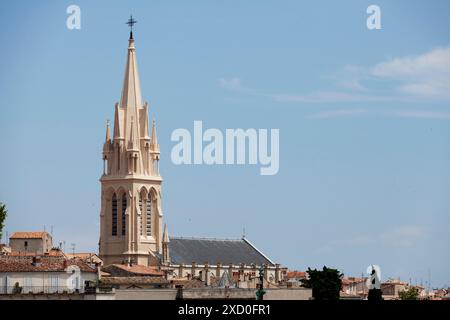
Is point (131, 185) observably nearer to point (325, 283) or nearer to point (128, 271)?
point (128, 271)

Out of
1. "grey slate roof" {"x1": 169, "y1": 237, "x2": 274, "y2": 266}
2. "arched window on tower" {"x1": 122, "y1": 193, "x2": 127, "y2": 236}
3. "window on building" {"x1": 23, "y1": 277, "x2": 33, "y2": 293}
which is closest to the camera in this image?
"window on building" {"x1": 23, "y1": 277, "x2": 33, "y2": 293}

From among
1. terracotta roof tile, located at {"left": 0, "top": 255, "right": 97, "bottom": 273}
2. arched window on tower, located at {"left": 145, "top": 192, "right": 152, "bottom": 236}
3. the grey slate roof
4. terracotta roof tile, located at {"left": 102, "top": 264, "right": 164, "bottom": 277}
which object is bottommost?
terracotta roof tile, located at {"left": 0, "top": 255, "right": 97, "bottom": 273}

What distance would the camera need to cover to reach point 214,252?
163 m

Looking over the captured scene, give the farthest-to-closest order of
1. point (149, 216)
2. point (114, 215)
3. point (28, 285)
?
point (149, 216)
point (114, 215)
point (28, 285)

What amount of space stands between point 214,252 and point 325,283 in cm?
3937

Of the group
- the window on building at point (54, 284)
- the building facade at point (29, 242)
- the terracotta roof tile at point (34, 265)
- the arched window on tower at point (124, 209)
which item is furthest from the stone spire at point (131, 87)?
the window on building at point (54, 284)

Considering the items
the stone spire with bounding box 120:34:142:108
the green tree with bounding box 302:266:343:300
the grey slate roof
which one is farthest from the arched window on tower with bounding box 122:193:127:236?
the green tree with bounding box 302:266:343:300

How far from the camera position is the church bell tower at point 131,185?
149500mm

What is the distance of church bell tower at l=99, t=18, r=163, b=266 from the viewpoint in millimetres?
149500

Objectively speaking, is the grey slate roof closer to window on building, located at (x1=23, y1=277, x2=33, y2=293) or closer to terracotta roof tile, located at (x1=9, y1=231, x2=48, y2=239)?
terracotta roof tile, located at (x1=9, y1=231, x2=48, y2=239)

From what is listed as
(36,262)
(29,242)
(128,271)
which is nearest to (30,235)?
(29,242)

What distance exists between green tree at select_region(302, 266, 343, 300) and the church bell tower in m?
24.6
